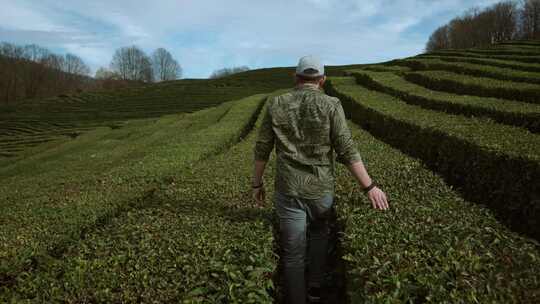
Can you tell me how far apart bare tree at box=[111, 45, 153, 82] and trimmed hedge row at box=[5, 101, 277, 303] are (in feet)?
424

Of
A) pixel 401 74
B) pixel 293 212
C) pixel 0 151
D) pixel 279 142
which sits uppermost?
pixel 401 74

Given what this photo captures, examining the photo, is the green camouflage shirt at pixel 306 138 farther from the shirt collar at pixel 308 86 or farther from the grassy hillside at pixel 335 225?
the grassy hillside at pixel 335 225

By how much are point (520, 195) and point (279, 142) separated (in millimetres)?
4243

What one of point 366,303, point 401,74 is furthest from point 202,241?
point 401,74

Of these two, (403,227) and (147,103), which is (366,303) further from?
(147,103)

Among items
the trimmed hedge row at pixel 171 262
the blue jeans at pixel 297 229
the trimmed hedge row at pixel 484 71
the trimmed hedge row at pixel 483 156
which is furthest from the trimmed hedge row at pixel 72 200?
the trimmed hedge row at pixel 484 71

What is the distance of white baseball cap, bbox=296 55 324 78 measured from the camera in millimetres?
4109

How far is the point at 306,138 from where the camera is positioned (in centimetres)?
422

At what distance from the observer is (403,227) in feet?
14.8

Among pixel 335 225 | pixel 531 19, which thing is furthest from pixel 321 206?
pixel 531 19

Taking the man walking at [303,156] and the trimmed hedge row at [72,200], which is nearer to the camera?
the man walking at [303,156]

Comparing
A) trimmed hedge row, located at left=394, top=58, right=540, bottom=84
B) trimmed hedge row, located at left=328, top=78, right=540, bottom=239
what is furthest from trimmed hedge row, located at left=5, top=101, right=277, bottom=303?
trimmed hedge row, located at left=394, top=58, right=540, bottom=84

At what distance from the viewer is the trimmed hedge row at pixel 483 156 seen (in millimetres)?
6219

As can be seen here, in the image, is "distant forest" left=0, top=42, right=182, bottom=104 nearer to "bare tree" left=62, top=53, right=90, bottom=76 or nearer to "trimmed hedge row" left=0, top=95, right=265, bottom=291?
"bare tree" left=62, top=53, right=90, bottom=76
